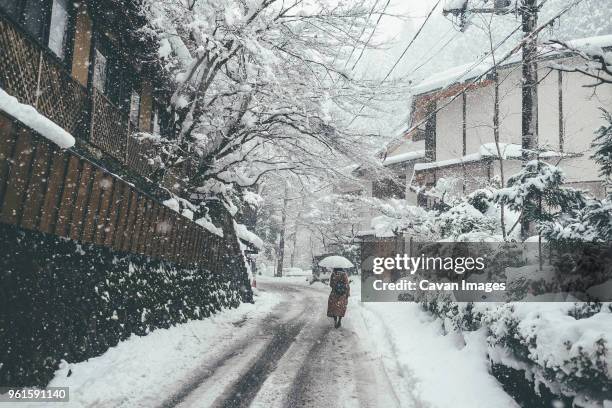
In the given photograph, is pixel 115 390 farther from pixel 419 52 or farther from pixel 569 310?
pixel 419 52

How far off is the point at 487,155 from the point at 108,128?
42.5ft

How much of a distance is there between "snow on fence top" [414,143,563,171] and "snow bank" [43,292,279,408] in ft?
36.8

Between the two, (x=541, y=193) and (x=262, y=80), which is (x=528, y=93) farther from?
(x=262, y=80)

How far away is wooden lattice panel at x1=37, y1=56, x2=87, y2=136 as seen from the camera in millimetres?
7168

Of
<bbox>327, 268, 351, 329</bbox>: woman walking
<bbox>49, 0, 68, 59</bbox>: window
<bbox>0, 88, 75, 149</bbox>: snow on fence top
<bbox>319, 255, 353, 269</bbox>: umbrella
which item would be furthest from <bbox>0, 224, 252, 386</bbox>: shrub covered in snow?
<bbox>319, 255, 353, 269</bbox>: umbrella

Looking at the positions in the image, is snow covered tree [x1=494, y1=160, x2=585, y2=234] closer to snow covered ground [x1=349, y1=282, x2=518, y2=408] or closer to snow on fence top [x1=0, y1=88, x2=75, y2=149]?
snow covered ground [x1=349, y1=282, x2=518, y2=408]

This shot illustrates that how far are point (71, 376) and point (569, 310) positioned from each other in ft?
19.4

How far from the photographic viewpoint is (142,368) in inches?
243

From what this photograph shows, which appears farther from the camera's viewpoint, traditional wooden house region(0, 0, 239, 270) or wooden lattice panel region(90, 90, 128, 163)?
wooden lattice panel region(90, 90, 128, 163)

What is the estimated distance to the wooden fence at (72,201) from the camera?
14.0ft

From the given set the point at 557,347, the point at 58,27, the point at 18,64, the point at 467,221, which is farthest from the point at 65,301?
the point at 467,221

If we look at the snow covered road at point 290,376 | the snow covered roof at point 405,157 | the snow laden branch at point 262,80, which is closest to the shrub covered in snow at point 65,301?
the snow covered road at point 290,376

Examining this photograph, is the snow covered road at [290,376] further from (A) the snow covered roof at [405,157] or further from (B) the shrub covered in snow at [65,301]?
(A) the snow covered roof at [405,157]

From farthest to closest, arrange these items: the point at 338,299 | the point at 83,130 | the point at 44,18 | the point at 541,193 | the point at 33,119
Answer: the point at 338,299, the point at 83,130, the point at 44,18, the point at 541,193, the point at 33,119
